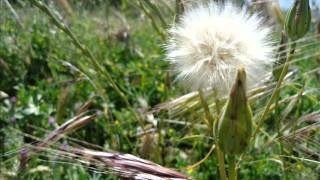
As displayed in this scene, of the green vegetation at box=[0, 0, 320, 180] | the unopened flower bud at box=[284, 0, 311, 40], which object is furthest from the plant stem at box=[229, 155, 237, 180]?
the unopened flower bud at box=[284, 0, 311, 40]

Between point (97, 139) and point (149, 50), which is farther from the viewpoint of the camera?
point (149, 50)

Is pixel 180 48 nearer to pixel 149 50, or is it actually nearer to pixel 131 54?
pixel 131 54

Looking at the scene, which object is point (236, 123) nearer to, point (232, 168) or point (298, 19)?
point (232, 168)

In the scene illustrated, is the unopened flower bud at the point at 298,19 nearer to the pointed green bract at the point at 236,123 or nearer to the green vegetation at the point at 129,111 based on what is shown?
the green vegetation at the point at 129,111

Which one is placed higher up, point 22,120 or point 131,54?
point 131,54

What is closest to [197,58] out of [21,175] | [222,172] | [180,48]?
[180,48]

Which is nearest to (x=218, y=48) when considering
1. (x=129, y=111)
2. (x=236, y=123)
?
(x=236, y=123)

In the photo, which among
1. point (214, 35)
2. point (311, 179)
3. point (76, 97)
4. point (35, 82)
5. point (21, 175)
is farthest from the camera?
point (35, 82)
